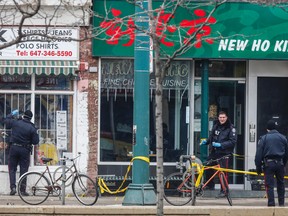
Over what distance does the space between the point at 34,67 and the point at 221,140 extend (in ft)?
14.3

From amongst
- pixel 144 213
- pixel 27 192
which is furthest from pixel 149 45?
pixel 27 192

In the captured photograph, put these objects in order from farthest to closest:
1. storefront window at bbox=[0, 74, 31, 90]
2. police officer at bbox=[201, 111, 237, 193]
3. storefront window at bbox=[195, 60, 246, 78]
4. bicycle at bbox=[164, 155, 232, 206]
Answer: storefront window at bbox=[195, 60, 246, 78], storefront window at bbox=[0, 74, 31, 90], police officer at bbox=[201, 111, 237, 193], bicycle at bbox=[164, 155, 232, 206]

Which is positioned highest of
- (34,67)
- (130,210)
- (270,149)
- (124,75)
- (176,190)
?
(34,67)

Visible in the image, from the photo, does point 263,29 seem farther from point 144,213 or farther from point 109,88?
point 144,213

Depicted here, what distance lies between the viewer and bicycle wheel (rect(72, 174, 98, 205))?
53.5 ft

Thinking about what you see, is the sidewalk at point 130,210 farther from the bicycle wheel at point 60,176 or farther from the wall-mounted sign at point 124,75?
the wall-mounted sign at point 124,75

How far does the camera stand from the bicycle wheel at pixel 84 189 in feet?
53.5

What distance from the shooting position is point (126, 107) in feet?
60.2

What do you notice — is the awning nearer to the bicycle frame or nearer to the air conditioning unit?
the air conditioning unit

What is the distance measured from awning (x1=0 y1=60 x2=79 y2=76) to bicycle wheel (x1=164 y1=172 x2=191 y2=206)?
127 inches

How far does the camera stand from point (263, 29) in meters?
18.1

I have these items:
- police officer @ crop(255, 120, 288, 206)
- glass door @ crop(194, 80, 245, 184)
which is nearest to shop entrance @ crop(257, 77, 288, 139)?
glass door @ crop(194, 80, 245, 184)

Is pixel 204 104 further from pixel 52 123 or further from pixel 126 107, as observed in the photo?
pixel 52 123

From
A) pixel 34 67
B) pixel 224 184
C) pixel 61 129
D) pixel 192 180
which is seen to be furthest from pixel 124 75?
pixel 224 184
